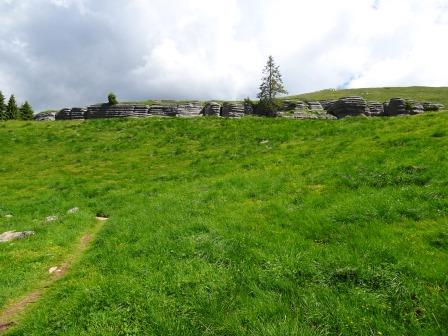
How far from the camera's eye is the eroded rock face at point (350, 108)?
59.1m

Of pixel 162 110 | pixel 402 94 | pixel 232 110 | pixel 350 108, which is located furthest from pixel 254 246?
pixel 402 94

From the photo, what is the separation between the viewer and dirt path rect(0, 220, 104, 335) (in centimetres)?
946

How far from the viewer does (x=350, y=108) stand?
59.2m

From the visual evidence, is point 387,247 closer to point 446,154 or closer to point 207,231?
point 207,231

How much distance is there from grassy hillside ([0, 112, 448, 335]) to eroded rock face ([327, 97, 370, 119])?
3279 cm

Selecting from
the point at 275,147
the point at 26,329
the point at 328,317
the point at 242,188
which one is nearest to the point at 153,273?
the point at 26,329

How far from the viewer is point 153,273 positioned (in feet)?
33.9

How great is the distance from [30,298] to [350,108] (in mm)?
56960

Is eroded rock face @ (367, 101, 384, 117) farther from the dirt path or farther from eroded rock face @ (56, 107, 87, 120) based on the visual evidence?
the dirt path

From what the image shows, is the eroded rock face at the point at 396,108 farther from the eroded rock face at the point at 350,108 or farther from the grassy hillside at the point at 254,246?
the grassy hillside at the point at 254,246

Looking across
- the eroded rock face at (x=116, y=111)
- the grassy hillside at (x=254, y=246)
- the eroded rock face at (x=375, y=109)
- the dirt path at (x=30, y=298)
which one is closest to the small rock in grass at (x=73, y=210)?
the grassy hillside at (x=254, y=246)

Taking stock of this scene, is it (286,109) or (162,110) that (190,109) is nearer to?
(162,110)

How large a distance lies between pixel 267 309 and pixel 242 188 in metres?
11.1

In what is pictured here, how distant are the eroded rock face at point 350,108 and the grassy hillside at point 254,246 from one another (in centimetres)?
3279
